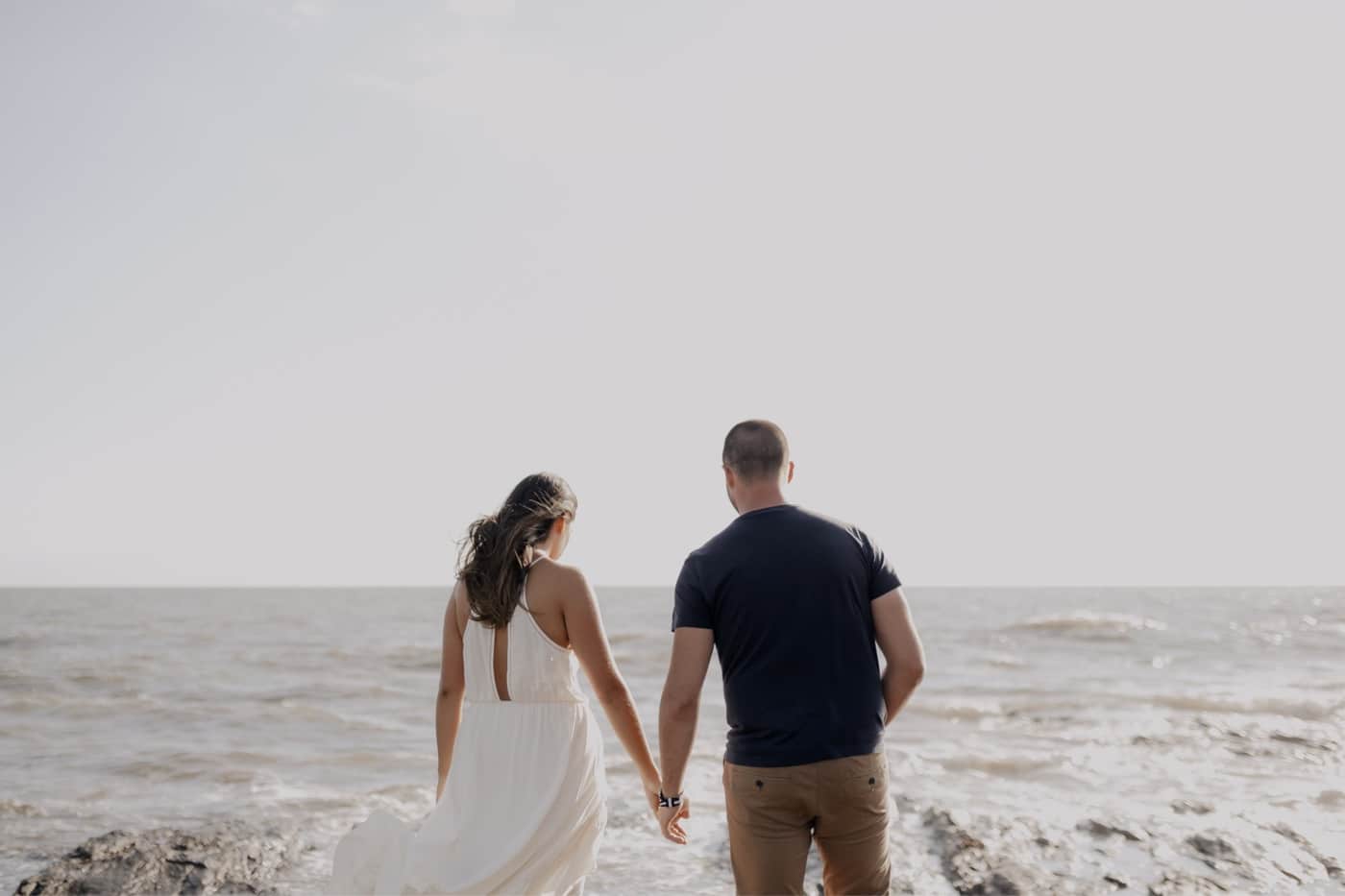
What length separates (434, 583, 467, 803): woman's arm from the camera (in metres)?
3.84

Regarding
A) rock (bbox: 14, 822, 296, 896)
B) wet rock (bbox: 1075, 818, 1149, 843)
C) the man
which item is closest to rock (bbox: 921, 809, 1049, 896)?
wet rock (bbox: 1075, 818, 1149, 843)

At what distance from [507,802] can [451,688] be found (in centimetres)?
49

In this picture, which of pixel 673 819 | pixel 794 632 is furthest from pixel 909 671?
pixel 673 819

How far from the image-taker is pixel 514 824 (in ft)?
11.9

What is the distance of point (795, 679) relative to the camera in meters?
3.22

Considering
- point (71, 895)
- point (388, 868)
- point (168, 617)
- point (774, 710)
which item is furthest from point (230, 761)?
point (168, 617)

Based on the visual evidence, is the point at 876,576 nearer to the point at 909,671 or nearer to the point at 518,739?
the point at 909,671

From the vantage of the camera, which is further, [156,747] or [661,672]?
[661,672]

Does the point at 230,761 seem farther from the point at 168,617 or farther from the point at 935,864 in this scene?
the point at 168,617

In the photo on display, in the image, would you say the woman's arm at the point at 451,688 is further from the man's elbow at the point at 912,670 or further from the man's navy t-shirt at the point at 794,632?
the man's elbow at the point at 912,670

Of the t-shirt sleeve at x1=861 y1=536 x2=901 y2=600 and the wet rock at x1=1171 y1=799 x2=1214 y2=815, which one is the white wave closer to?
the wet rock at x1=1171 y1=799 x2=1214 y2=815

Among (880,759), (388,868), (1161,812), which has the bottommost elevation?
(1161,812)

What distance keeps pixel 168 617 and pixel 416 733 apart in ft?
121

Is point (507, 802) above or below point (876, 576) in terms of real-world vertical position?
below
